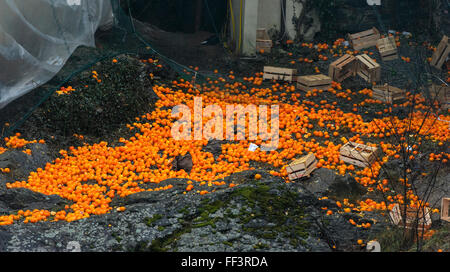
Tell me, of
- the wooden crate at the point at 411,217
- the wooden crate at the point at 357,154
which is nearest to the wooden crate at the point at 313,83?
the wooden crate at the point at 357,154

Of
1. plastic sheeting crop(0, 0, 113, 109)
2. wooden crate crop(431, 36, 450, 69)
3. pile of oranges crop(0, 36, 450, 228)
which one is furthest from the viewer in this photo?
wooden crate crop(431, 36, 450, 69)

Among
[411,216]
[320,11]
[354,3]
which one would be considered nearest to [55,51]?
[411,216]

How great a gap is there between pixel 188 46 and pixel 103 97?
2830 mm

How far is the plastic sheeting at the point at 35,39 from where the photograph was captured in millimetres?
7617

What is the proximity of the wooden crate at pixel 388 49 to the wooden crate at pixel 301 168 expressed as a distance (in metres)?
5.07

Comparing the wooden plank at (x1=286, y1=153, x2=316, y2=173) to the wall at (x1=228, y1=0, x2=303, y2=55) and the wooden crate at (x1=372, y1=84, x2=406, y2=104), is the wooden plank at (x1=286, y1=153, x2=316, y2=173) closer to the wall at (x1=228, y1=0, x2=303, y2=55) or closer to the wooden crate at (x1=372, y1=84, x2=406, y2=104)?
the wooden crate at (x1=372, y1=84, x2=406, y2=104)

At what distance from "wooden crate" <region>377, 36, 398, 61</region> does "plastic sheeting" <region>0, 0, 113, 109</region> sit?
639 cm

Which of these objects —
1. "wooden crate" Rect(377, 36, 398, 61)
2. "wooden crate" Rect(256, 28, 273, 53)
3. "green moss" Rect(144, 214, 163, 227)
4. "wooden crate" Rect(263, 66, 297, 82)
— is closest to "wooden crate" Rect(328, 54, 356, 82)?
"wooden crate" Rect(263, 66, 297, 82)

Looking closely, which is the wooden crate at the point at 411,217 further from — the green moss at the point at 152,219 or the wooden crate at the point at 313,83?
the wooden crate at the point at 313,83

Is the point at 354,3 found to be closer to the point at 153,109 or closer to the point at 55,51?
the point at 153,109

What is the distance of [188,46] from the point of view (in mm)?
10969

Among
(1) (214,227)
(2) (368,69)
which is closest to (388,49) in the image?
(2) (368,69)

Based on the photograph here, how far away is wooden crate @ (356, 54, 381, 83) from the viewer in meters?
10.7

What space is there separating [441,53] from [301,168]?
568 centimetres
